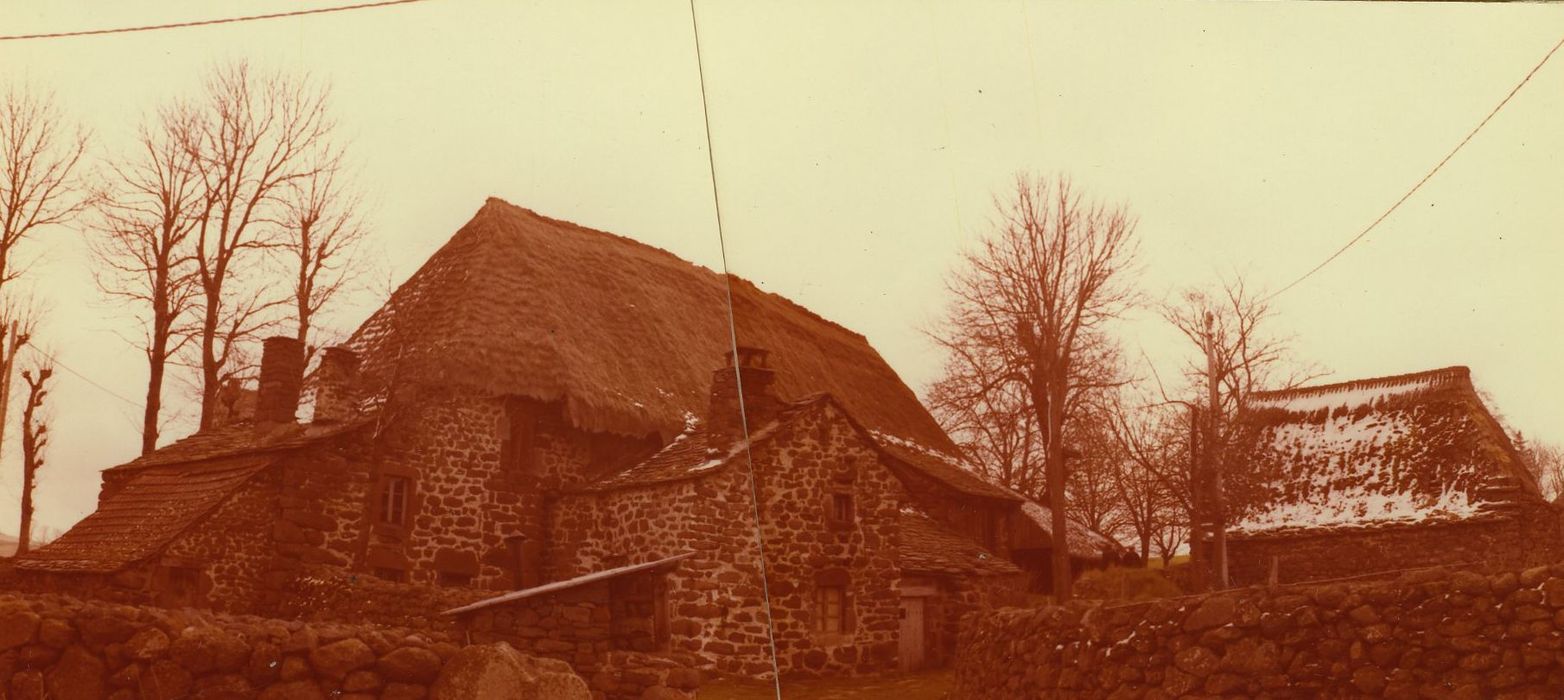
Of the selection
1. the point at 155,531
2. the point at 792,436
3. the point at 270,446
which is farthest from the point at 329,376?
the point at 792,436

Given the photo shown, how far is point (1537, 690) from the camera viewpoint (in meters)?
6.85

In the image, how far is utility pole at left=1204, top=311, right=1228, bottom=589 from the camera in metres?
10.8

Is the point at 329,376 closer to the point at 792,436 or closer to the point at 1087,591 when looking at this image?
the point at 792,436

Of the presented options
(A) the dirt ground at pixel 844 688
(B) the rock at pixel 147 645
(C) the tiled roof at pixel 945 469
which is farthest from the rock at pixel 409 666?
(C) the tiled roof at pixel 945 469

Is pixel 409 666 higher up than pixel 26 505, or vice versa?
pixel 26 505

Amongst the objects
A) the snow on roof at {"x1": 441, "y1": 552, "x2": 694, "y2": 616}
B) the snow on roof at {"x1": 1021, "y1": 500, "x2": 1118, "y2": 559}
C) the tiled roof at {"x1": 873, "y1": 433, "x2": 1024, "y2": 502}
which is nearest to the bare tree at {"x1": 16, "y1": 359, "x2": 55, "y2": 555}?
the snow on roof at {"x1": 441, "y1": 552, "x2": 694, "y2": 616}

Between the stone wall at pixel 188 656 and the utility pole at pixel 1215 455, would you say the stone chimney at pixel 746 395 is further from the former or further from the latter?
the stone wall at pixel 188 656

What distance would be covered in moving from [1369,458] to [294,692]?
16958mm

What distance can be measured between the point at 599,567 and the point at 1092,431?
6.36 m

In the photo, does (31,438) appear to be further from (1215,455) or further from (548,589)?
(1215,455)

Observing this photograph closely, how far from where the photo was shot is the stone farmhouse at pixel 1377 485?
13602 millimetres

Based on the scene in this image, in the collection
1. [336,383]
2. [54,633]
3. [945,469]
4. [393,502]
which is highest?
[336,383]

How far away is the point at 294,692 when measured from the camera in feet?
17.7

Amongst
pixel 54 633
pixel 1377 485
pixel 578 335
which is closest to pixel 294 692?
pixel 54 633
